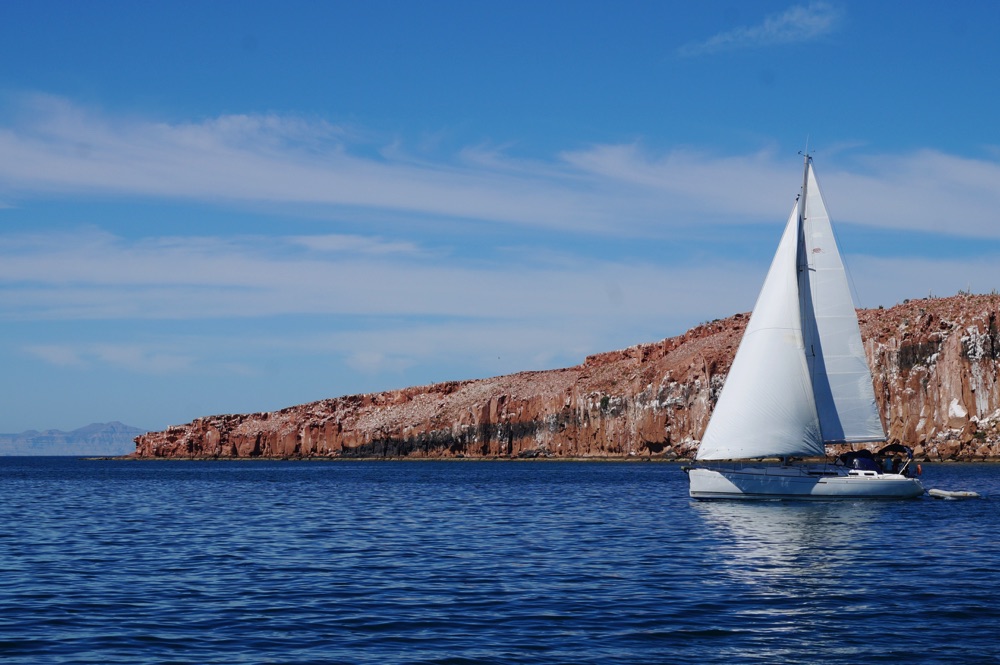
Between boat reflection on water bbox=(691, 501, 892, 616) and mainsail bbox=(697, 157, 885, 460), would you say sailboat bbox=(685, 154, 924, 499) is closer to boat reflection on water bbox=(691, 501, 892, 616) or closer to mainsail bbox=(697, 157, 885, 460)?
mainsail bbox=(697, 157, 885, 460)

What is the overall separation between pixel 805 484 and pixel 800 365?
4.77 m

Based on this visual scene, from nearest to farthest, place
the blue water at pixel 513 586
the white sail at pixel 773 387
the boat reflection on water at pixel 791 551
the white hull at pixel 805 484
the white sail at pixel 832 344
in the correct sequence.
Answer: the blue water at pixel 513 586, the boat reflection on water at pixel 791 551, the white sail at pixel 773 387, the white hull at pixel 805 484, the white sail at pixel 832 344

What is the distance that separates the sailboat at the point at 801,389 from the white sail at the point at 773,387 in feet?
0.13

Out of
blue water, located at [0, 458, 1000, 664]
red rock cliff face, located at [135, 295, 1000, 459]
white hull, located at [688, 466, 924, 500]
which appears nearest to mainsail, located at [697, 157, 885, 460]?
white hull, located at [688, 466, 924, 500]

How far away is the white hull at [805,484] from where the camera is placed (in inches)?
1732

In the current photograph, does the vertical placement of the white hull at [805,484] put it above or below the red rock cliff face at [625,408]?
below

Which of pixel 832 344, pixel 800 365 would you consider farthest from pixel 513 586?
pixel 832 344

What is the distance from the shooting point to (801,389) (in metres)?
43.8

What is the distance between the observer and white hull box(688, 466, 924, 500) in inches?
1732

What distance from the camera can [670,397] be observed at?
12575 cm

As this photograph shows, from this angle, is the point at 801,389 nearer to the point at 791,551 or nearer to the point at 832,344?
the point at 832,344

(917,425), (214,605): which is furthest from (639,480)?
(214,605)

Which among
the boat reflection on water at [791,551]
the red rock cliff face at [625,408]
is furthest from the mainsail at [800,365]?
the red rock cliff face at [625,408]

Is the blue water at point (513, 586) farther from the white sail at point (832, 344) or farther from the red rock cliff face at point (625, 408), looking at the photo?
the red rock cliff face at point (625, 408)
